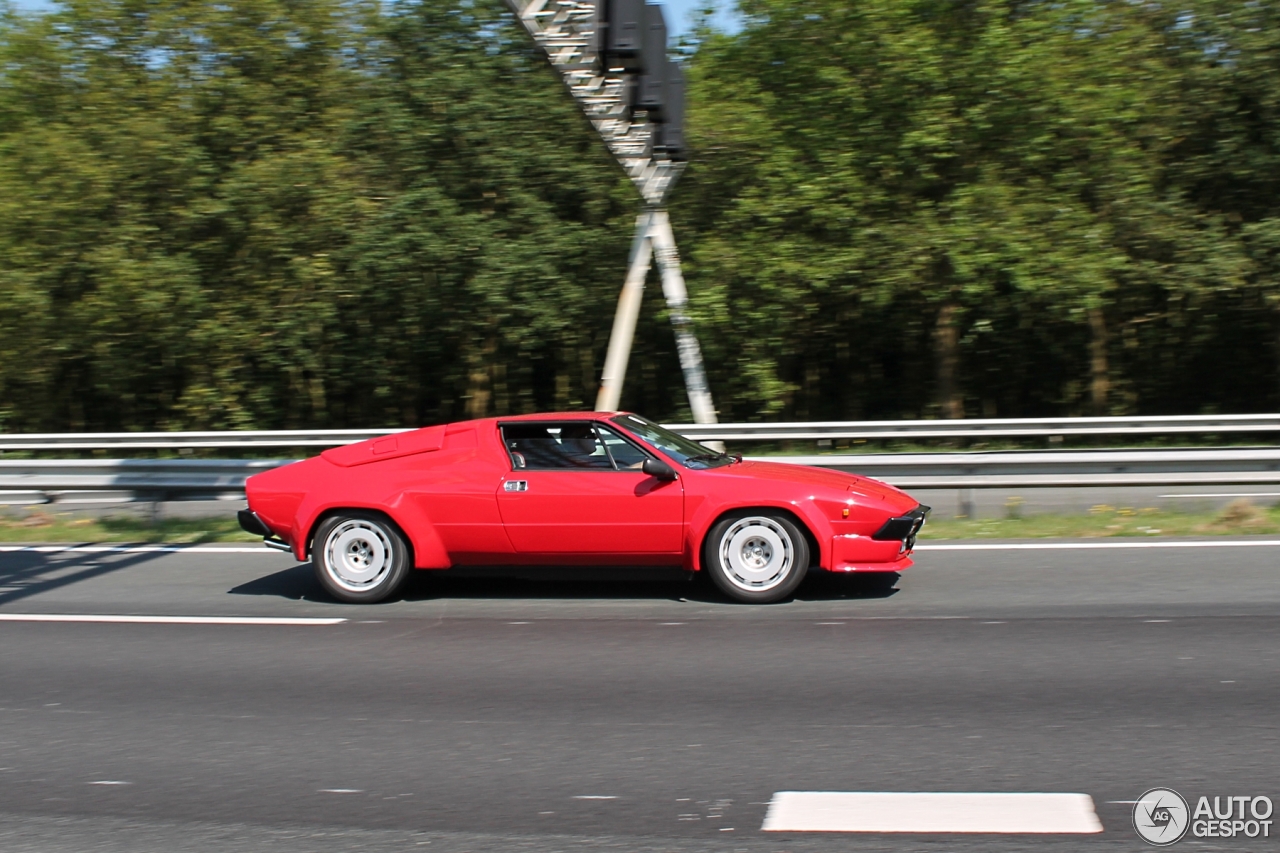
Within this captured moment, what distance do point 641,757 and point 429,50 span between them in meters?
15.9

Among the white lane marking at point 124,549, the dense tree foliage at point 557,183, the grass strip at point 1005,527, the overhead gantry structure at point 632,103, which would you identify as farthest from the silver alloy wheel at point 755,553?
the dense tree foliage at point 557,183

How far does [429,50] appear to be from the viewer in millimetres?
18453

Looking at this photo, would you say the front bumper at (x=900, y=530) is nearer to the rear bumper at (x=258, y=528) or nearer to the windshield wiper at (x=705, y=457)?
the windshield wiper at (x=705, y=457)

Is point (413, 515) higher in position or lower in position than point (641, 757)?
higher

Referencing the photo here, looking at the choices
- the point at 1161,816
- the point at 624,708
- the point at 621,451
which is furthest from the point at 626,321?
the point at 1161,816

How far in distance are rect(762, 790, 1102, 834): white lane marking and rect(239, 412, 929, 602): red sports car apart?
3.33 meters

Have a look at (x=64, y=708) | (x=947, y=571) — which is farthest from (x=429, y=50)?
(x=64, y=708)

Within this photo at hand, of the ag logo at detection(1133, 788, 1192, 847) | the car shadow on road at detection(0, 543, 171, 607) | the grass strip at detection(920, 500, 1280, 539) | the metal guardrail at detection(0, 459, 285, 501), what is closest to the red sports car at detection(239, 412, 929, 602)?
the car shadow on road at detection(0, 543, 171, 607)

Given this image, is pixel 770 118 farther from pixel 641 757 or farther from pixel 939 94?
pixel 641 757

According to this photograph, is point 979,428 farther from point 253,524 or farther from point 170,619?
point 170,619

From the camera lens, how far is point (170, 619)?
778 cm

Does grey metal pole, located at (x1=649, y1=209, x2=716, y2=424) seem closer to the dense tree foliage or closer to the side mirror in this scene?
the dense tree foliage

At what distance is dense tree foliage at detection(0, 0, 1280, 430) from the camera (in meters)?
17.4

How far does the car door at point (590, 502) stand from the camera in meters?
7.73
